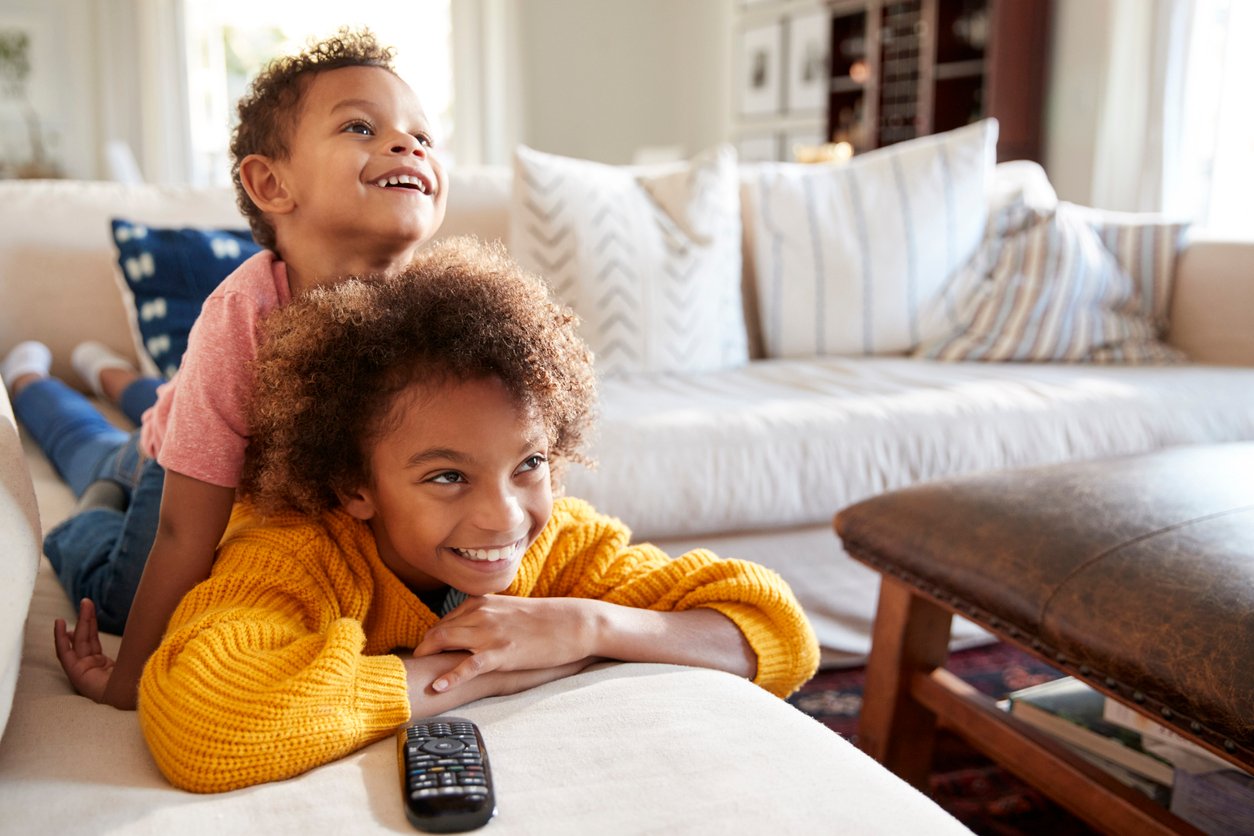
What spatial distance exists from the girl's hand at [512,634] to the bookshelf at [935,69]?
3803 mm

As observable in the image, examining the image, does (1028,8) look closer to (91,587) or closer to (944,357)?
(944,357)

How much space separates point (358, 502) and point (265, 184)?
0.36m

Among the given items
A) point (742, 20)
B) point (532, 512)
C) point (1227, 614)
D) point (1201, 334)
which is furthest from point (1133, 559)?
point (742, 20)

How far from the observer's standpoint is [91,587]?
1.14 m

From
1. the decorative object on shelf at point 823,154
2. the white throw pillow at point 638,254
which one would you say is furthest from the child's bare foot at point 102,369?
the decorative object on shelf at point 823,154

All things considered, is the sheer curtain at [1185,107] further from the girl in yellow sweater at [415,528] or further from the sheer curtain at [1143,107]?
the girl in yellow sweater at [415,528]

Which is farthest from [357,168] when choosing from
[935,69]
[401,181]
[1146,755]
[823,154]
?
[935,69]

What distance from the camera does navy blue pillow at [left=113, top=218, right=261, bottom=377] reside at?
6.10 feet

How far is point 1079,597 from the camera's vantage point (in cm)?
113

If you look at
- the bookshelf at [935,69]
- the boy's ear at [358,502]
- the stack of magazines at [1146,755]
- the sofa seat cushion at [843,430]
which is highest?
the bookshelf at [935,69]

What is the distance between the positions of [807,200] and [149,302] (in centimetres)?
144

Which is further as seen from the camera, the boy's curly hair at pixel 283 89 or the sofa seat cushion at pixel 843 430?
the sofa seat cushion at pixel 843 430

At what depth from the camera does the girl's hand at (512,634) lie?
0.85 metres

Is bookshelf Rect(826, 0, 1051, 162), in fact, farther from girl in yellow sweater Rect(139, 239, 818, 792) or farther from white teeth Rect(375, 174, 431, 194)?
girl in yellow sweater Rect(139, 239, 818, 792)
